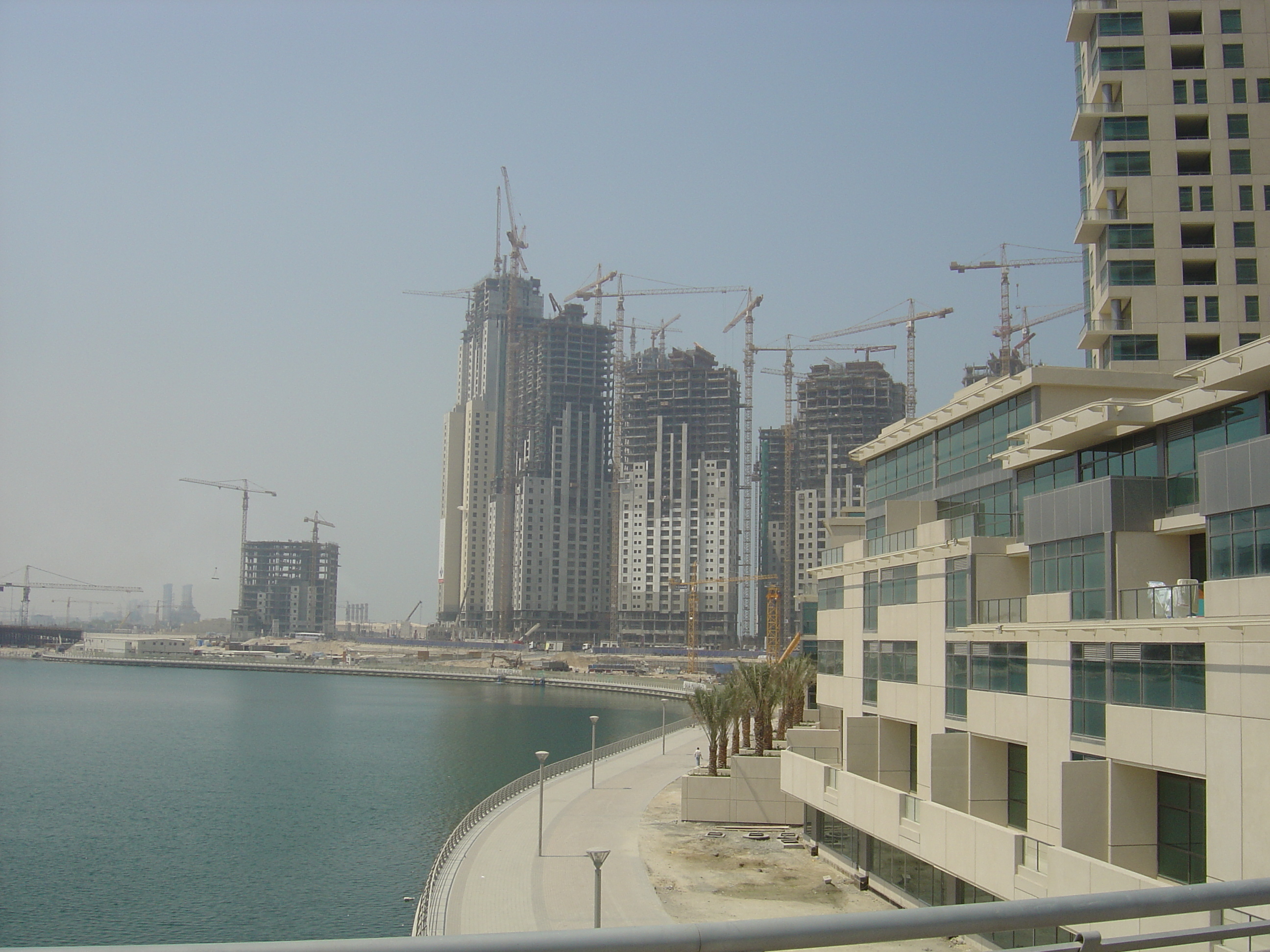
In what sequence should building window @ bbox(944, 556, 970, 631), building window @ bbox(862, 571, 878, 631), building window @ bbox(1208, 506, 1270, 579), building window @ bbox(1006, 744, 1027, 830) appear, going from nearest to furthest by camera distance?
building window @ bbox(1208, 506, 1270, 579) → building window @ bbox(1006, 744, 1027, 830) → building window @ bbox(944, 556, 970, 631) → building window @ bbox(862, 571, 878, 631)

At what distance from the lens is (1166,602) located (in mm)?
19625

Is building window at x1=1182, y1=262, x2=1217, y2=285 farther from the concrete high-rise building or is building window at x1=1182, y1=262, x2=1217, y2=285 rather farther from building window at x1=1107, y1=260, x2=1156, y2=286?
building window at x1=1107, y1=260, x2=1156, y2=286

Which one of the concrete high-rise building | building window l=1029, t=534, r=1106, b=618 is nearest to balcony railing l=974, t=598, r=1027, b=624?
building window l=1029, t=534, r=1106, b=618

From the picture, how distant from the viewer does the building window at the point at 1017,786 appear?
81.5 feet

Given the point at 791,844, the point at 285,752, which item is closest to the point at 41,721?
the point at 285,752

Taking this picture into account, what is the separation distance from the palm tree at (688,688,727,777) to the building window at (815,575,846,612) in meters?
7.09

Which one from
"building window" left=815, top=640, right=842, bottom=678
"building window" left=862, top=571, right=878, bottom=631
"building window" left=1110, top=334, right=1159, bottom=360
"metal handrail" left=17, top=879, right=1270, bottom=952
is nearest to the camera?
"metal handrail" left=17, top=879, right=1270, bottom=952

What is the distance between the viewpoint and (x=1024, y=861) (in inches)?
821

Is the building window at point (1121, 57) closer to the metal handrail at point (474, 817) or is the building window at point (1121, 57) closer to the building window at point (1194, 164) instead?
the building window at point (1194, 164)

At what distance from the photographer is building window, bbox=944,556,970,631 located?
2769 centimetres

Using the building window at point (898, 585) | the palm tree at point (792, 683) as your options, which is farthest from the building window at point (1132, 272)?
the palm tree at point (792, 683)

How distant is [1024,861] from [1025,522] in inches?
308

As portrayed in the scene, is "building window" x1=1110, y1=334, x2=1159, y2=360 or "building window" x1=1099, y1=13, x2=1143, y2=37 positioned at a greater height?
"building window" x1=1099, y1=13, x2=1143, y2=37

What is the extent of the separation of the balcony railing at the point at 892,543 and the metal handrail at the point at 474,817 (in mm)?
15757
